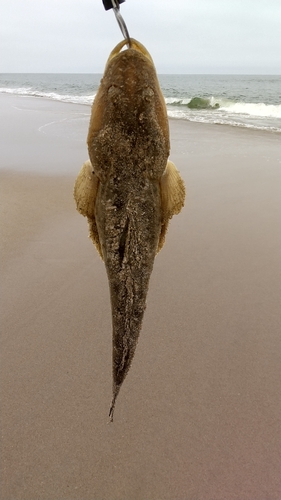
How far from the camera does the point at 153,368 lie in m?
3.39

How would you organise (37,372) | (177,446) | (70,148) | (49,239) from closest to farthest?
(177,446) < (37,372) < (49,239) < (70,148)

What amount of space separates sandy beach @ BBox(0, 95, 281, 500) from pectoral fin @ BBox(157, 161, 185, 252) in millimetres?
1954

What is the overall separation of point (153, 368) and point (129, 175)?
2.29 m

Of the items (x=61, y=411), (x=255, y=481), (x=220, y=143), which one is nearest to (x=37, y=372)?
(x=61, y=411)

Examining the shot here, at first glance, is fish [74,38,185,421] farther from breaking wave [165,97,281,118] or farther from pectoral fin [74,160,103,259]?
breaking wave [165,97,281,118]

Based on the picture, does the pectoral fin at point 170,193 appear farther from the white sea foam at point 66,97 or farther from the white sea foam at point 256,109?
the white sea foam at point 66,97

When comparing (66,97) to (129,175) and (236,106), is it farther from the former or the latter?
(129,175)

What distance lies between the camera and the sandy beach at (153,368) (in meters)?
2.69

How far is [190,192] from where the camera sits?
6.92 meters

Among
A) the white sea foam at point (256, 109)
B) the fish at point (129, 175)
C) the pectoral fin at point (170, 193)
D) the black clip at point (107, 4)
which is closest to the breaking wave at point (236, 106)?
the white sea foam at point (256, 109)

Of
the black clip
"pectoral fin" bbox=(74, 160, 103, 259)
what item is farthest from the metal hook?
"pectoral fin" bbox=(74, 160, 103, 259)

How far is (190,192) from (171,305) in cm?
333

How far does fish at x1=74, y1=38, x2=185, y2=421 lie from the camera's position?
151cm

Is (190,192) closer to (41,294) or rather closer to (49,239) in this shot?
(49,239)
